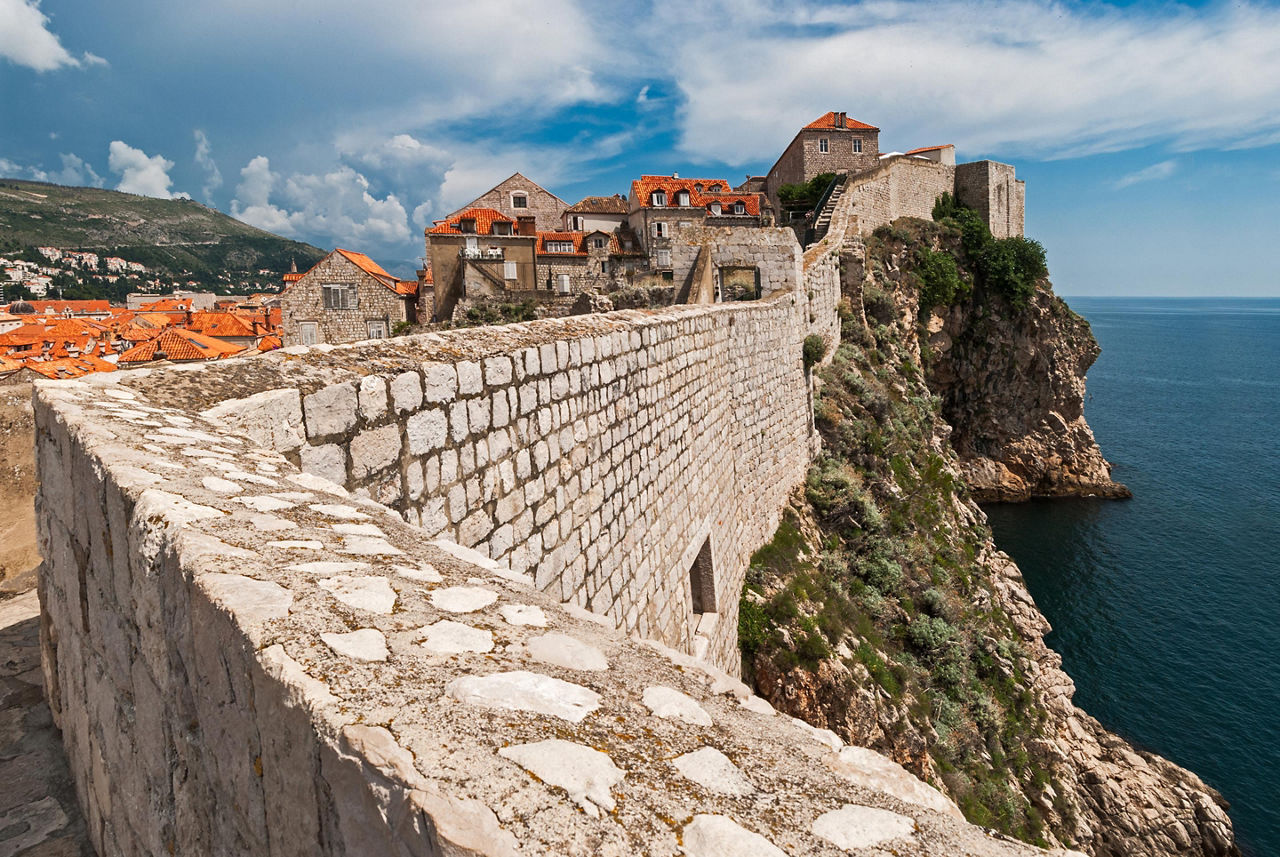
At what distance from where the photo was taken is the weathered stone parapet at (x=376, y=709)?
999 millimetres

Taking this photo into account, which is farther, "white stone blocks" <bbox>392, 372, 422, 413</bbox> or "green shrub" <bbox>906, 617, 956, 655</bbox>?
"green shrub" <bbox>906, 617, 956, 655</bbox>

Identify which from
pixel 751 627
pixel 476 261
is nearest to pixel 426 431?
pixel 751 627

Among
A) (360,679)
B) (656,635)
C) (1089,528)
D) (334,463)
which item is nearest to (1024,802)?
(656,635)

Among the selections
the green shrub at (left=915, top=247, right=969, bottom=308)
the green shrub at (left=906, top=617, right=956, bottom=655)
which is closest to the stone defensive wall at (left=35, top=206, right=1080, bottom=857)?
the green shrub at (left=906, top=617, right=956, bottom=655)

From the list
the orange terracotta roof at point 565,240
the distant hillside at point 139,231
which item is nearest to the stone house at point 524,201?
the orange terracotta roof at point 565,240

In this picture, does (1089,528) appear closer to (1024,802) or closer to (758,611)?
(1024,802)

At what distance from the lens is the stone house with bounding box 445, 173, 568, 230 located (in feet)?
138

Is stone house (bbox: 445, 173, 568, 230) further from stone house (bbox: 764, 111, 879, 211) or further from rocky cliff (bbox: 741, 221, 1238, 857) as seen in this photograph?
rocky cliff (bbox: 741, 221, 1238, 857)

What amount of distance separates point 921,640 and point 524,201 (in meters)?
36.8

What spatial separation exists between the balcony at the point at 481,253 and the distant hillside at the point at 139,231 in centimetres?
13333

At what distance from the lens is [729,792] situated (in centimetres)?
112

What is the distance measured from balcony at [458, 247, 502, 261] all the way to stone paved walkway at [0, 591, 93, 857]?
80.9 feet

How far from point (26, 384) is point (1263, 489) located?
4733 cm

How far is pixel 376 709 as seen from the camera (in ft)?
3.59
